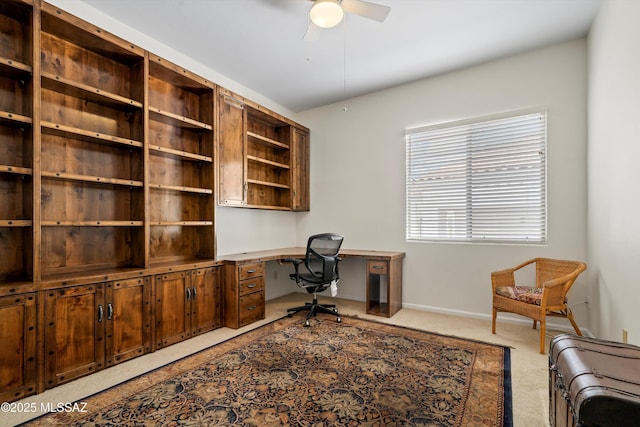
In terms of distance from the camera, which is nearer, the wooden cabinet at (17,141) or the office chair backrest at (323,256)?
the wooden cabinet at (17,141)

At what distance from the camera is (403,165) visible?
4.31 m

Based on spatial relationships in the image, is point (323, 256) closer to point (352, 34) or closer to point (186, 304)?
point (186, 304)

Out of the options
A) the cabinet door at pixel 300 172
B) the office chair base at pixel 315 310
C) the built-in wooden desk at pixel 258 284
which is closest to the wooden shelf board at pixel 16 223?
the built-in wooden desk at pixel 258 284

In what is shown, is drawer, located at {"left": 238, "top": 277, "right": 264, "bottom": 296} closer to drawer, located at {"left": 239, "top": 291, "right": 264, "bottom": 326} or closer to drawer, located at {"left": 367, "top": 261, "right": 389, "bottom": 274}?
drawer, located at {"left": 239, "top": 291, "right": 264, "bottom": 326}

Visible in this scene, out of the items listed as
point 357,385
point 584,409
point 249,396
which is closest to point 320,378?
point 357,385

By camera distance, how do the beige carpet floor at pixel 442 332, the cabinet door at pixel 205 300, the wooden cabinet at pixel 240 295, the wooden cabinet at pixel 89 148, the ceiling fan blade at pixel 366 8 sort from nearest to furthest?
the beige carpet floor at pixel 442 332, the ceiling fan blade at pixel 366 8, the wooden cabinet at pixel 89 148, the cabinet door at pixel 205 300, the wooden cabinet at pixel 240 295

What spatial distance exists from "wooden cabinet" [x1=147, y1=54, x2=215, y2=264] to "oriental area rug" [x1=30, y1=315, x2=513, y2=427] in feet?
4.20

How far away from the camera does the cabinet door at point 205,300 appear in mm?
3168

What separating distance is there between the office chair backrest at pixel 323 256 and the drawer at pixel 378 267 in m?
0.53

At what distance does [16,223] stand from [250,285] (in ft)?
6.87

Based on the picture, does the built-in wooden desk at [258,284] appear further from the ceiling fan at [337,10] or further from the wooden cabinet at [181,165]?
the ceiling fan at [337,10]

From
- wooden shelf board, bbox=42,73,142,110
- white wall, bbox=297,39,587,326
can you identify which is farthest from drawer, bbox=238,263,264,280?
wooden shelf board, bbox=42,73,142,110

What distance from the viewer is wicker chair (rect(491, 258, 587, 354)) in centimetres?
278

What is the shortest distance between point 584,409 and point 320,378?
1614 millimetres
